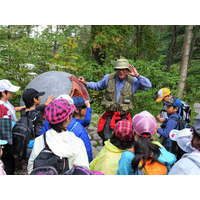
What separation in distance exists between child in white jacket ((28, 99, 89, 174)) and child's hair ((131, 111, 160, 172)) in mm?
478

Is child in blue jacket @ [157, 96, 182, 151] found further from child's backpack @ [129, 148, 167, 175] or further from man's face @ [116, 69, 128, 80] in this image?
child's backpack @ [129, 148, 167, 175]

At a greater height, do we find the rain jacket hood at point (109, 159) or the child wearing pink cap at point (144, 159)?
the child wearing pink cap at point (144, 159)

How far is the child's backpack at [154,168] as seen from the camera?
1773 mm

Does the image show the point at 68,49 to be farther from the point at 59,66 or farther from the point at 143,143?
the point at 143,143

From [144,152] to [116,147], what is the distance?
42 cm

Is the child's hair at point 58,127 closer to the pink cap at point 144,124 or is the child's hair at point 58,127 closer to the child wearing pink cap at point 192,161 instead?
the pink cap at point 144,124

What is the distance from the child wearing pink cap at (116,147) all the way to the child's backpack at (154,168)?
27 centimetres

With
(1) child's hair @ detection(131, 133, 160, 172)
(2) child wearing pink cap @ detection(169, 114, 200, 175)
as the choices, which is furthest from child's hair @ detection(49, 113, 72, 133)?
(2) child wearing pink cap @ detection(169, 114, 200, 175)

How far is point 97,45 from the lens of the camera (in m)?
8.05

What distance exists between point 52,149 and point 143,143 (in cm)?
80

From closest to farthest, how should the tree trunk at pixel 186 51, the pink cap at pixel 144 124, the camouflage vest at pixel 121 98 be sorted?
the pink cap at pixel 144 124 → the camouflage vest at pixel 121 98 → the tree trunk at pixel 186 51

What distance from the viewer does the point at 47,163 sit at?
163 cm

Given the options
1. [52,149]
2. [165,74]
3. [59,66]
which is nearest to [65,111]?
[52,149]

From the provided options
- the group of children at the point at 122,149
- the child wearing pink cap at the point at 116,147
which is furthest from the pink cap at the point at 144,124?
the child wearing pink cap at the point at 116,147
